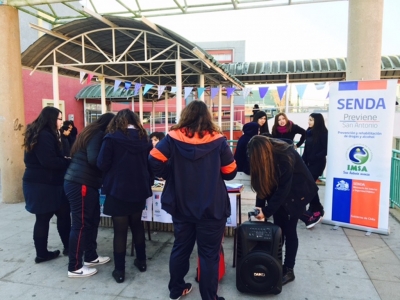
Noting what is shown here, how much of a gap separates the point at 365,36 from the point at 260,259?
4.36 meters

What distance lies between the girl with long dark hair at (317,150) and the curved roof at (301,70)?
11.5 m

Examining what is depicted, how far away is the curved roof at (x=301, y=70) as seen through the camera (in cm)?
1536

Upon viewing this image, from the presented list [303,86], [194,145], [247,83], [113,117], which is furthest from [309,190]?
[247,83]

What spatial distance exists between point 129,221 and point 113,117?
42.2 inches

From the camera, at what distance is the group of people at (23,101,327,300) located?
8.32 ft

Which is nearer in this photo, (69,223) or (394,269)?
(394,269)

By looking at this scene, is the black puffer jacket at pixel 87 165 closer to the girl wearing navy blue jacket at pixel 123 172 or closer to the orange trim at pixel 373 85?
the girl wearing navy blue jacket at pixel 123 172

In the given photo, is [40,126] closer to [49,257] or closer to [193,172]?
[49,257]

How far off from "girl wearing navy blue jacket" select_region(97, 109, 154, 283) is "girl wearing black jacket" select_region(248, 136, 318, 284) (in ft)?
3.44

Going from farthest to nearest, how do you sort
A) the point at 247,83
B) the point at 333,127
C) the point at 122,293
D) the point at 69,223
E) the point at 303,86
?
1. the point at 247,83
2. the point at 303,86
3. the point at 333,127
4. the point at 69,223
5. the point at 122,293

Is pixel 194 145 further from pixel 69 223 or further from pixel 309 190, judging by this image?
pixel 69 223

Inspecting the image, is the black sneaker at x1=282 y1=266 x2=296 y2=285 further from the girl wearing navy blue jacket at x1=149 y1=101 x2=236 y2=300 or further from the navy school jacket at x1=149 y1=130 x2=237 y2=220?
the navy school jacket at x1=149 y1=130 x2=237 y2=220

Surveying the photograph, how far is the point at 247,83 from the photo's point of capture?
18.4 meters

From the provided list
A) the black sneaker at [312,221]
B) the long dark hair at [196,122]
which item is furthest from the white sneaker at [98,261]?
the black sneaker at [312,221]
